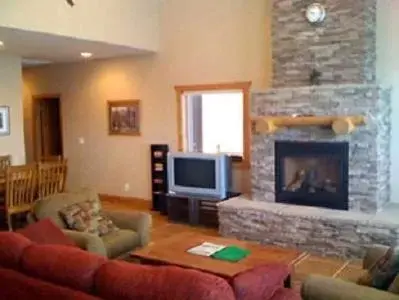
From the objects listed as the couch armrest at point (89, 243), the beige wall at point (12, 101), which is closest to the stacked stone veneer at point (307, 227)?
the couch armrest at point (89, 243)

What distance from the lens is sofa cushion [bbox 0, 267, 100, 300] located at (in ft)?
8.02

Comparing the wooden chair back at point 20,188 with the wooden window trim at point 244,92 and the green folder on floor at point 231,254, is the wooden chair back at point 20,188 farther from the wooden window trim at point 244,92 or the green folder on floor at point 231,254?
the green folder on floor at point 231,254

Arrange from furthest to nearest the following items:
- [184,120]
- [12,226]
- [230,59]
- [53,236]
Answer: [184,120], [230,59], [12,226], [53,236]

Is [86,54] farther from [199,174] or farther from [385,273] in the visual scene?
[385,273]

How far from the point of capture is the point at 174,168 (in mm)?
7207

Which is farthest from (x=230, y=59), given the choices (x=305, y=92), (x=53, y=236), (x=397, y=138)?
(x=53, y=236)

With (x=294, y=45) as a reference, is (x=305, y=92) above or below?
below

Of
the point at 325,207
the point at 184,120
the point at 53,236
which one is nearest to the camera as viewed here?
the point at 53,236

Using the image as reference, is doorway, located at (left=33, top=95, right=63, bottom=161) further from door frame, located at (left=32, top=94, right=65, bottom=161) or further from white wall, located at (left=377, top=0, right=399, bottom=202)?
white wall, located at (left=377, top=0, right=399, bottom=202)

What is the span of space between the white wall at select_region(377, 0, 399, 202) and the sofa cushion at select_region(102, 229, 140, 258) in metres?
3.41

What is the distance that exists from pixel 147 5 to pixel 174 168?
2737 millimetres

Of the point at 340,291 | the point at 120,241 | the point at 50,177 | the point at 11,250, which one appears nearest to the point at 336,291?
the point at 340,291

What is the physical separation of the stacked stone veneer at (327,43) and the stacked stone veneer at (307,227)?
5.60 feet

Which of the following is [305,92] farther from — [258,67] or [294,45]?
[258,67]
